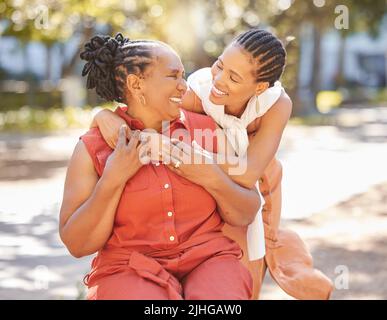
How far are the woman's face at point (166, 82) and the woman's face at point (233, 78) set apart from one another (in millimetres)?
233

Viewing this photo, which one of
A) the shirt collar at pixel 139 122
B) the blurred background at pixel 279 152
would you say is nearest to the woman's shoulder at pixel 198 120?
the shirt collar at pixel 139 122

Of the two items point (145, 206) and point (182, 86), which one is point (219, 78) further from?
point (145, 206)

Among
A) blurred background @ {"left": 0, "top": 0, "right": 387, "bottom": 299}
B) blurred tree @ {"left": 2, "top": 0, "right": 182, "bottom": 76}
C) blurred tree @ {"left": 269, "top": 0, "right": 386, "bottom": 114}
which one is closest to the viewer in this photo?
blurred background @ {"left": 0, "top": 0, "right": 387, "bottom": 299}

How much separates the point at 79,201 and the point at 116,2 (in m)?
19.9

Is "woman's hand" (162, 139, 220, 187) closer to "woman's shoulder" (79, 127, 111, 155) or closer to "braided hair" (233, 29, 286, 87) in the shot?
"woman's shoulder" (79, 127, 111, 155)

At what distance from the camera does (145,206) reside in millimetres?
2604

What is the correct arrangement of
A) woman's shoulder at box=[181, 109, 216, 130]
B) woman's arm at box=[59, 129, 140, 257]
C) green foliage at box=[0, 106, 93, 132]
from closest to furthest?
1. woman's arm at box=[59, 129, 140, 257]
2. woman's shoulder at box=[181, 109, 216, 130]
3. green foliage at box=[0, 106, 93, 132]

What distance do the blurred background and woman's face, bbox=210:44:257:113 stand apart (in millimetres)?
612

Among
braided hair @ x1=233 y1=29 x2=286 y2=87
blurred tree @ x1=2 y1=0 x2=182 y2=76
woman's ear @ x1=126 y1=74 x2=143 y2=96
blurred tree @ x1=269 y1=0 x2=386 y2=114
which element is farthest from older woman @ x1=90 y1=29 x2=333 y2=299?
blurred tree @ x1=269 y1=0 x2=386 y2=114

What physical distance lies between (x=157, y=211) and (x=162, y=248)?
128 mm

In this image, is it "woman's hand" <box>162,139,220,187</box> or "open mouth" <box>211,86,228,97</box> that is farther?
"open mouth" <box>211,86,228,97</box>

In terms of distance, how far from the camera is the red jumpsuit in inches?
102

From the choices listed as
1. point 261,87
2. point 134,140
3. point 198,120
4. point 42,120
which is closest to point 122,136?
point 134,140

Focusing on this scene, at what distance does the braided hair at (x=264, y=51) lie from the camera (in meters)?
2.82
